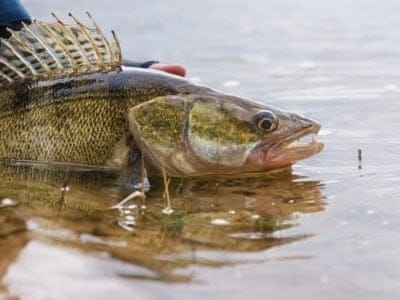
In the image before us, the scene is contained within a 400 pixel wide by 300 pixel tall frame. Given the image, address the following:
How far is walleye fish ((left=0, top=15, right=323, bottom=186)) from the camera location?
4.56 meters

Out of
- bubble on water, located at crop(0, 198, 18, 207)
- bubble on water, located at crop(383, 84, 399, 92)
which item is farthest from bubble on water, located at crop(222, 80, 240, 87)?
bubble on water, located at crop(0, 198, 18, 207)

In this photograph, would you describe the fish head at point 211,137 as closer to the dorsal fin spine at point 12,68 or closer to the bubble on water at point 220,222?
the dorsal fin spine at point 12,68

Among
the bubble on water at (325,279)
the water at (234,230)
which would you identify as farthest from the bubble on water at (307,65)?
the bubble on water at (325,279)

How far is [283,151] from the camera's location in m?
4.56

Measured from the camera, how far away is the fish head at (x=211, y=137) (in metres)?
4.55

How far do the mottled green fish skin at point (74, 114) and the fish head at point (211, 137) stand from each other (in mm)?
107

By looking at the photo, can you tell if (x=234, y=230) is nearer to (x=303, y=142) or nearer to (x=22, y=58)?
(x=303, y=142)

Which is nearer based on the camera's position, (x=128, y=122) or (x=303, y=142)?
(x=128, y=122)

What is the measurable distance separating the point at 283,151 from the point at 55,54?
1490 mm

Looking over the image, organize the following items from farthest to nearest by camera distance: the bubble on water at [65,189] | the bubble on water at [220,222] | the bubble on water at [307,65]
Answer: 1. the bubble on water at [307,65]
2. the bubble on water at [65,189]
3. the bubble on water at [220,222]

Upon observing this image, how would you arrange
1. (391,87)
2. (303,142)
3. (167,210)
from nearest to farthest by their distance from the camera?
1. (167,210)
2. (303,142)
3. (391,87)

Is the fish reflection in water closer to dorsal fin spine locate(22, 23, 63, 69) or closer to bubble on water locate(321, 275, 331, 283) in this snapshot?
bubble on water locate(321, 275, 331, 283)

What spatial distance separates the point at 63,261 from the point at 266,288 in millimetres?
775

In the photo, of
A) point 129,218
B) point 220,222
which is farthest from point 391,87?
point 129,218
